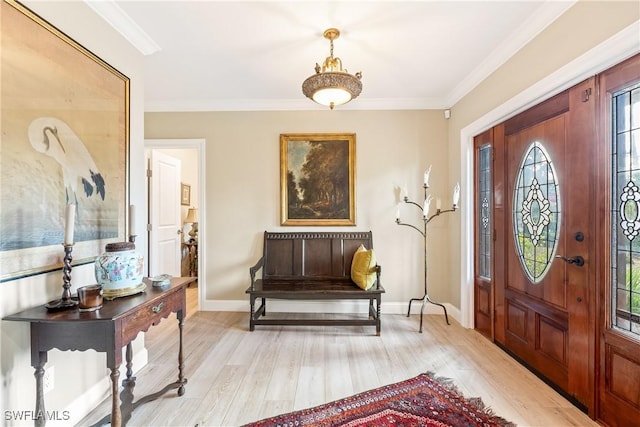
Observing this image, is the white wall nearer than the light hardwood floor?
Yes

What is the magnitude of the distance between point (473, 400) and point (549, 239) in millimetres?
1262

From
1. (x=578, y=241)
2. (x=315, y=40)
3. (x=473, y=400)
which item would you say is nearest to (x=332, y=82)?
(x=315, y=40)

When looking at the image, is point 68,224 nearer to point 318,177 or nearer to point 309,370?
point 309,370

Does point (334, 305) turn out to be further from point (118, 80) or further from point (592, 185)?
point (118, 80)

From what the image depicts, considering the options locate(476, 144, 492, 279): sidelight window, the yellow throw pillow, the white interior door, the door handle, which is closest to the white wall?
the white interior door

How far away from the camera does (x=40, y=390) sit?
1.35 meters

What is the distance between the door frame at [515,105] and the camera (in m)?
1.49

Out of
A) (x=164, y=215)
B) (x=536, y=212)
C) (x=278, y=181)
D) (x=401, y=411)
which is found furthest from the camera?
(x=164, y=215)

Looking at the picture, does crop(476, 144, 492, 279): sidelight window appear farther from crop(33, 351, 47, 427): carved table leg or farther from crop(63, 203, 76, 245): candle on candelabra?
crop(33, 351, 47, 427): carved table leg

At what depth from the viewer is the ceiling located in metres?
1.92

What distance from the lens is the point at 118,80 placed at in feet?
6.61

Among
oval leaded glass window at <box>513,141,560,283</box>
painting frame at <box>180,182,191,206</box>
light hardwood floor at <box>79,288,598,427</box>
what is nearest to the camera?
light hardwood floor at <box>79,288,598,427</box>

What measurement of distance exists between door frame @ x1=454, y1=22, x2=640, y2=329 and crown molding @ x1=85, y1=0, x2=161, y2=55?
2990mm

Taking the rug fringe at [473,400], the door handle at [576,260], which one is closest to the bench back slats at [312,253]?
the rug fringe at [473,400]
